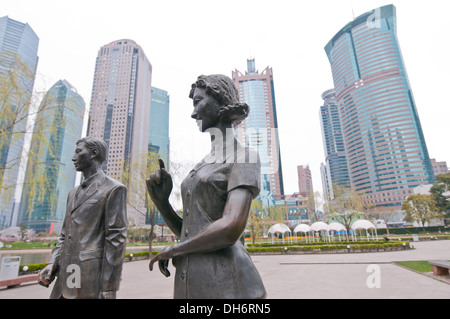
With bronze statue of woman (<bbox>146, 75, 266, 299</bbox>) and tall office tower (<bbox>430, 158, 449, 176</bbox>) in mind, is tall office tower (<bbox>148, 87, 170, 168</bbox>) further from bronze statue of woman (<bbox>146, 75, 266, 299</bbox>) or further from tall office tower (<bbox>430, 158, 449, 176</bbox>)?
tall office tower (<bbox>430, 158, 449, 176</bbox>)

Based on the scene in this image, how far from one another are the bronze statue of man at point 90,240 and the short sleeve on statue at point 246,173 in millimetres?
1944

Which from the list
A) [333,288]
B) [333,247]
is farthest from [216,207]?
[333,247]

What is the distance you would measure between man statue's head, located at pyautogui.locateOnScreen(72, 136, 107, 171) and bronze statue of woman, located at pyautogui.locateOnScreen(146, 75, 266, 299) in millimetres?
1782

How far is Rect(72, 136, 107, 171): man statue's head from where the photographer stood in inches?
118

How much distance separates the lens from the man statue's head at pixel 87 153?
299 cm

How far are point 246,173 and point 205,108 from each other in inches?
23.2

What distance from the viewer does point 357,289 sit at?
24.6ft

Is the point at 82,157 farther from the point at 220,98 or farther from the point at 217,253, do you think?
the point at 217,253

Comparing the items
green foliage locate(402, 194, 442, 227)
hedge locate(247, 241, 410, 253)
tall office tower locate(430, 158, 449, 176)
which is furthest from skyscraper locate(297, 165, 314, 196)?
hedge locate(247, 241, 410, 253)

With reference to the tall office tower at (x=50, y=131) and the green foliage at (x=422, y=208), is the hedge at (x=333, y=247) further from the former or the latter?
the green foliage at (x=422, y=208)

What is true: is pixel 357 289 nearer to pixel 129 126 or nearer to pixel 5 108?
pixel 5 108

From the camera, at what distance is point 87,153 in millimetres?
3023

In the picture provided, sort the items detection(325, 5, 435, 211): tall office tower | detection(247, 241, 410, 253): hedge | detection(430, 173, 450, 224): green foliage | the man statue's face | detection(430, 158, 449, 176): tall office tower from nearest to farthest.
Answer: the man statue's face, detection(247, 241, 410, 253): hedge, detection(430, 173, 450, 224): green foliage, detection(325, 5, 435, 211): tall office tower, detection(430, 158, 449, 176): tall office tower
